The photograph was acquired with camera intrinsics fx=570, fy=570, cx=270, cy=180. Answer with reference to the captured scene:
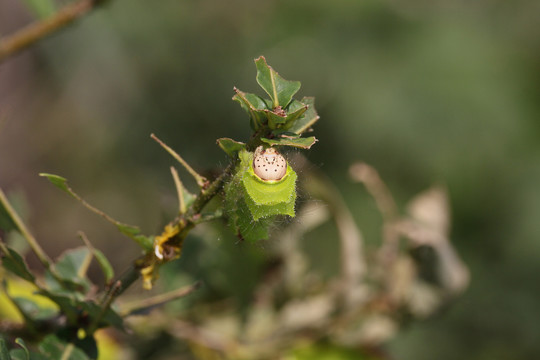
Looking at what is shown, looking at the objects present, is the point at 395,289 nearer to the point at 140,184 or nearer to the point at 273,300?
the point at 273,300

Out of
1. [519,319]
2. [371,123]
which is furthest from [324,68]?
[519,319]

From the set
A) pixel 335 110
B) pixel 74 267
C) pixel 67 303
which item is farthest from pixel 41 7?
pixel 335 110

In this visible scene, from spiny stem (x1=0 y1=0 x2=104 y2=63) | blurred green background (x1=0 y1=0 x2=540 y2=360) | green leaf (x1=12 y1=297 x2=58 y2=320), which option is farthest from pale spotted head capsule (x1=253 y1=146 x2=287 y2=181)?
blurred green background (x1=0 y1=0 x2=540 y2=360)

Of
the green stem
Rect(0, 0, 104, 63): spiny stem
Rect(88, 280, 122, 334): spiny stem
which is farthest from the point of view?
Rect(0, 0, 104, 63): spiny stem

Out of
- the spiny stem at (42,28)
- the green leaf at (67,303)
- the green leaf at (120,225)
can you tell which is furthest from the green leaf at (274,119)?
the spiny stem at (42,28)

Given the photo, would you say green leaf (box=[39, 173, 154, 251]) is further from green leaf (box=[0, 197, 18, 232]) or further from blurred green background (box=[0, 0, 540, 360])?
blurred green background (box=[0, 0, 540, 360])

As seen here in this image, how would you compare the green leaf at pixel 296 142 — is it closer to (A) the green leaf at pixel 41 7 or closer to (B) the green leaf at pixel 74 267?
(B) the green leaf at pixel 74 267

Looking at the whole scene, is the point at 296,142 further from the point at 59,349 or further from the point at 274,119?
the point at 59,349
